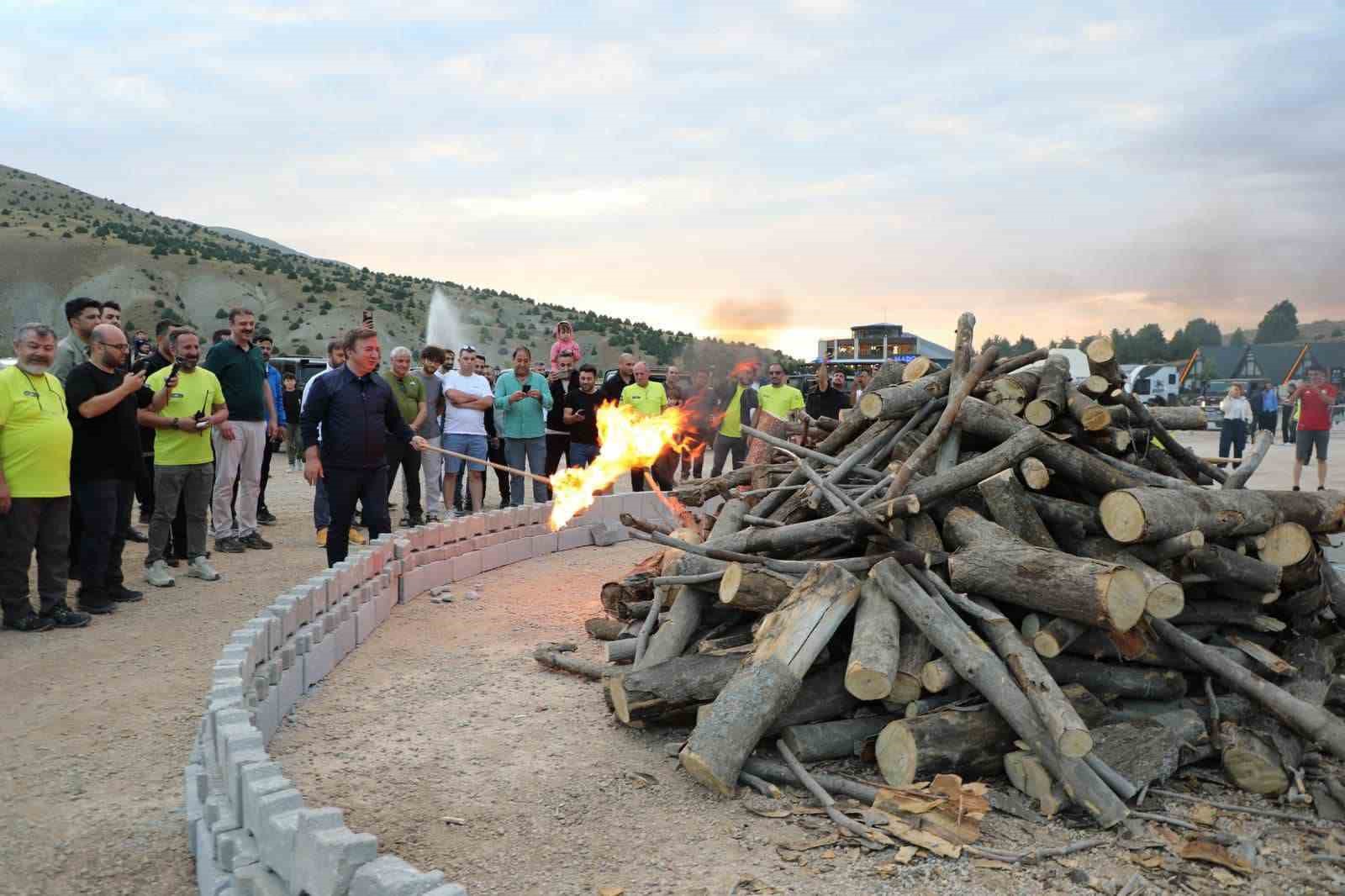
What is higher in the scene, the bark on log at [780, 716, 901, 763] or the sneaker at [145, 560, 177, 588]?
the bark on log at [780, 716, 901, 763]


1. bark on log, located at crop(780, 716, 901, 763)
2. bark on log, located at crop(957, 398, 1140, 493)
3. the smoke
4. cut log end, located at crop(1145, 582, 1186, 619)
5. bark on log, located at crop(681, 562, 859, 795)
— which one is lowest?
bark on log, located at crop(780, 716, 901, 763)

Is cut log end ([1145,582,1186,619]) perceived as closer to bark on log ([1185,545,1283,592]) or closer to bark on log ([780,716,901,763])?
bark on log ([1185,545,1283,592])

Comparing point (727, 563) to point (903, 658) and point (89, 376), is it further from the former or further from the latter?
point (89, 376)

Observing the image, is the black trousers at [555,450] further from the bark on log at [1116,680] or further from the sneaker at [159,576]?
the bark on log at [1116,680]

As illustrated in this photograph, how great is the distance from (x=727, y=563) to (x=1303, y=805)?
3092 mm

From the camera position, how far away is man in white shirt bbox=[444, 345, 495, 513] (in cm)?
1079

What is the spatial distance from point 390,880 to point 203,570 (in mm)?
6573

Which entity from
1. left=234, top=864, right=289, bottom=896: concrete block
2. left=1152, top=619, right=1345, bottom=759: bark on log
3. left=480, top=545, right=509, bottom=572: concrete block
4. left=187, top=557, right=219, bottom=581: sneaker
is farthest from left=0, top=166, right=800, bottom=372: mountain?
left=234, top=864, right=289, bottom=896: concrete block

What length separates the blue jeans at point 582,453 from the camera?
11.5 metres

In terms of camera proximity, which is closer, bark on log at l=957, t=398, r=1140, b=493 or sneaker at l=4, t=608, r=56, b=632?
bark on log at l=957, t=398, r=1140, b=493

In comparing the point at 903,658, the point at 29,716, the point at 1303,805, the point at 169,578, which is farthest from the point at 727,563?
the point at 169,578

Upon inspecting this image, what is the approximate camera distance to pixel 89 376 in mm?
7133

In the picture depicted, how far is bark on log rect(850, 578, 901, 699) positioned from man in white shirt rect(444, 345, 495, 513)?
6836 mm

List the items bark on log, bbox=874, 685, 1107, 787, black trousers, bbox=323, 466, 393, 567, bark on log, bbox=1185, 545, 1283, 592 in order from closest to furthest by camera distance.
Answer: bark on log, bbox=874, 685, 1107, 787 < bark on log, bbox=1185, 545, 1283, 592 < black trousers, bbox=323, 466, 393, 567
